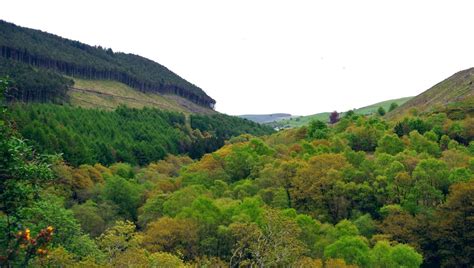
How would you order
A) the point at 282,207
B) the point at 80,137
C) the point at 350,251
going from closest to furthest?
the point at 350,251
the point at 282,207
the point at 80,137

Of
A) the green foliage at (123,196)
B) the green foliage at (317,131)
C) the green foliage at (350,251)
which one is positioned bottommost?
the green foliage at (123,196)

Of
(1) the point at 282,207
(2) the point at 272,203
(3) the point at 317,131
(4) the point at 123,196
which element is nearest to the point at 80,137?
(4) the point at 123,196

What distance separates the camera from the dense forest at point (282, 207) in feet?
148

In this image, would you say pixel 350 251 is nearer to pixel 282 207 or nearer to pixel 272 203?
pixel 282 207

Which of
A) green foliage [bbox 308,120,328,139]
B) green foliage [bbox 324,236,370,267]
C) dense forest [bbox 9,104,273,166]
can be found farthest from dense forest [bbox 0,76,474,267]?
dense forest [bbox 9,104,273,166]

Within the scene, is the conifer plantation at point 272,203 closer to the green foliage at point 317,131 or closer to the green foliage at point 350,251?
the green foliage at point 350,251

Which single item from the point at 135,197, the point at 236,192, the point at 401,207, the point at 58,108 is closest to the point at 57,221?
the point at 401,207

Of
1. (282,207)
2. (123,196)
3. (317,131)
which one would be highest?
(317,131)

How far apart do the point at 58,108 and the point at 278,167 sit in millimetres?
113602

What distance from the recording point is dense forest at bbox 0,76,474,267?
4500 centimetres

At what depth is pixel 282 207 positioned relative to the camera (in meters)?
89.1

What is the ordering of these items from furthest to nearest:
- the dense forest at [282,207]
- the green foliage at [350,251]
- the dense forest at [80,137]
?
1. the dense forest at [80,137]
2. the green foliage at [350,251]
3. the dense forest at [282,207]

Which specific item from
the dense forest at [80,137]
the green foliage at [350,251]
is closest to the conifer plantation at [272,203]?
the green foliage at [350,251]

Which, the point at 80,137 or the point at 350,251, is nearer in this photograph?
the point at 350,251
